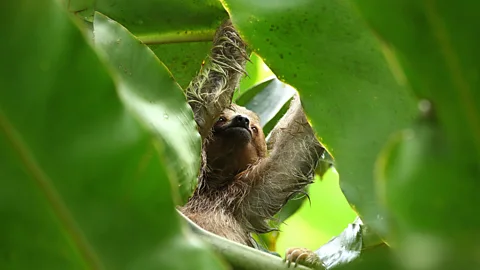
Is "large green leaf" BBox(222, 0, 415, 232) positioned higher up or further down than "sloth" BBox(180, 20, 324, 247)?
higher up

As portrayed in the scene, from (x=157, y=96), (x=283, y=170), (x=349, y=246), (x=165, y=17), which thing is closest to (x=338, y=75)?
(x=157, y=96)

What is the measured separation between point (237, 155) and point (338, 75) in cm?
172

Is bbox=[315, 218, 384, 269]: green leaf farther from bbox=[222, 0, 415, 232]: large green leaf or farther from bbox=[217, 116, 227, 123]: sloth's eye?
bbox=[217, 116, 227, 123]: sloth's eye

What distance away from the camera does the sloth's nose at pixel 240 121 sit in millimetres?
2501

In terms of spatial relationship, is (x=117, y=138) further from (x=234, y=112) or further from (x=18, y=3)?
(x=234, y=112)

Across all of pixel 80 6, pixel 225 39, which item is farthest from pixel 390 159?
pixel 225 39

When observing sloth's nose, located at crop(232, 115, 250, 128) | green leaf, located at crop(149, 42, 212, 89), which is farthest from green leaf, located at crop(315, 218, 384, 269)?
sloth's nose, located at crop(232, 115, 250, 128)

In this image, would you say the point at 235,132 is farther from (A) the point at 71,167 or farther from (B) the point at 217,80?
(A) the point at 71,167

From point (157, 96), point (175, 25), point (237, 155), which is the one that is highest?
point (157, 96)

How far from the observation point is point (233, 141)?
254 centimetres

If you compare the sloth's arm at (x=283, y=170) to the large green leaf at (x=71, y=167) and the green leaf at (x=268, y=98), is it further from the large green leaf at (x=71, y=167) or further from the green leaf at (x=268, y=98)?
the large green leaf at (x=71, y=167)

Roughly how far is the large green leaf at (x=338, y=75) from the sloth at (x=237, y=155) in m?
1.09

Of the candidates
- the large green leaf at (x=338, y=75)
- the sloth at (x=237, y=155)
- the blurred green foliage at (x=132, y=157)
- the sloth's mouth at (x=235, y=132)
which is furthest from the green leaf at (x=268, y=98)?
the blurred green foliage at (x=132, y=157)

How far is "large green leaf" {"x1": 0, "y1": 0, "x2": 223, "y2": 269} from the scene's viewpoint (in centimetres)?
49
